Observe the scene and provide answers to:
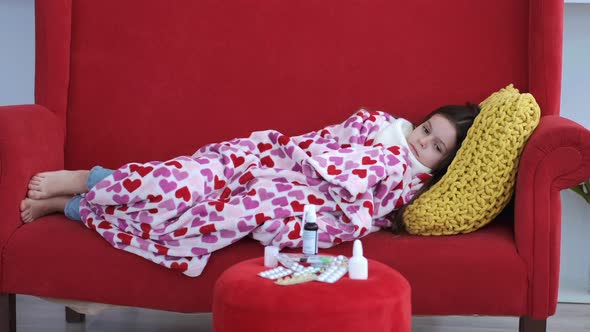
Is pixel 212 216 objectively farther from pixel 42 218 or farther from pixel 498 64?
pixel 498 64

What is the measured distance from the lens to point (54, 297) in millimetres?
1942

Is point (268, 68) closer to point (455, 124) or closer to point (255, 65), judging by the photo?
point (255, 65)

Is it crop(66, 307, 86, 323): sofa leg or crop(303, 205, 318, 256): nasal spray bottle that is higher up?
crop(303, 205, 318, 256): nasal spray bottle

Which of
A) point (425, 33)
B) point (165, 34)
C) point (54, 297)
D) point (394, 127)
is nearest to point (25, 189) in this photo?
point (54, 297)

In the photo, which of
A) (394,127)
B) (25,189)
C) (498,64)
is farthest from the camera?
(498,64)

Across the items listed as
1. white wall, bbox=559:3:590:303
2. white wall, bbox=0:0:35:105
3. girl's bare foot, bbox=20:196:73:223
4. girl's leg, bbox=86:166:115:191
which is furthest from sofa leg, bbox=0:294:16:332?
white wall, bbox=559:3:590:303

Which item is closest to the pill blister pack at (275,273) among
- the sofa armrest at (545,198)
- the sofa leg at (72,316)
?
the sofa armrest at (545,198)

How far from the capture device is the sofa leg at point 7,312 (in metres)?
1.96

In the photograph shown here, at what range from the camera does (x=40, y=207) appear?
2037mm

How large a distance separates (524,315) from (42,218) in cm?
119

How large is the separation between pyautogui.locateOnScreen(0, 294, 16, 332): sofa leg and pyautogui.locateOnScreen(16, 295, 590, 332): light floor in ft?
1.26

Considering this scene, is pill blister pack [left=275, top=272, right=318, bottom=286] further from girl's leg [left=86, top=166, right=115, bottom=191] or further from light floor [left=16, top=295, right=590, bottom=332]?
light floor [left=16, top=295, right=590, bottom=332]

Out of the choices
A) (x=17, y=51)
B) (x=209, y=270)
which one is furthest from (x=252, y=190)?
(x=17, y=51)

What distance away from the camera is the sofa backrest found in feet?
7.76
